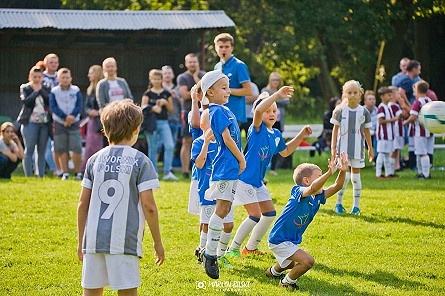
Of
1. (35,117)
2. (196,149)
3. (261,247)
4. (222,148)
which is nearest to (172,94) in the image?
(35,117)

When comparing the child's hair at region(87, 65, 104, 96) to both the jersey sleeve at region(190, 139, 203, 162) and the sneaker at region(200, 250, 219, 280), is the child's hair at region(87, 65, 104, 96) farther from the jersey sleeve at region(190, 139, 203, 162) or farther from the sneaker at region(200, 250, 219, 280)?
the sneaker at region(200, 250, 219, 280)

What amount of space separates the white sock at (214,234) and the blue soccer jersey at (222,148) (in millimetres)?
393

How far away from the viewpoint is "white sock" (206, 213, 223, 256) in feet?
24.7

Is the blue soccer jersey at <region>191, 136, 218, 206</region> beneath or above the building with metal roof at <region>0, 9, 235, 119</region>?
beneath

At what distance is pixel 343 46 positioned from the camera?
29234mm

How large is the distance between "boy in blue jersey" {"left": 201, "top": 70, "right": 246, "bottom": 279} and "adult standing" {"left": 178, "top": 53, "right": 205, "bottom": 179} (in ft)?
26.5

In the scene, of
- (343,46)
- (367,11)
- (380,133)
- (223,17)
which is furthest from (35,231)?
(343,46)

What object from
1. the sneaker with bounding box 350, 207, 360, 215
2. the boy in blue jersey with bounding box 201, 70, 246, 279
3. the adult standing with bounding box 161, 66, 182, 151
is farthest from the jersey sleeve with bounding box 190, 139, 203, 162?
the adult standing with bounding box 161, 66, 182, 151

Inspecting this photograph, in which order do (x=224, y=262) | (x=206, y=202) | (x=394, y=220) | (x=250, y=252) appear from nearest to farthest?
(x=224, y=262) < (x=206, y=202) < (x=250, y=252) < (x=394, y=220)

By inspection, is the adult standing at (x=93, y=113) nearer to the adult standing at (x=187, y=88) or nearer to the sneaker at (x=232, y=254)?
the adult standing at (x=187, y=88)

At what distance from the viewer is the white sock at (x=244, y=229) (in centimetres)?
845

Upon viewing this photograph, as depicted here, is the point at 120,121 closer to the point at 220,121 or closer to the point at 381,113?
the point at 220,121

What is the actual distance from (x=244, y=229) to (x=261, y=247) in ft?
2.54

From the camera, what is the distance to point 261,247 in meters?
9.21
